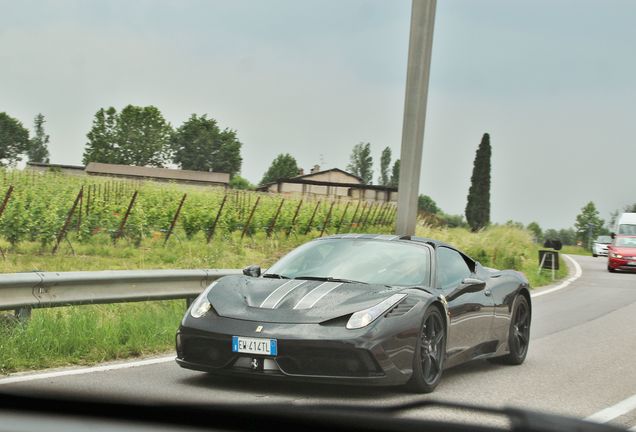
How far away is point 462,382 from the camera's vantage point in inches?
324

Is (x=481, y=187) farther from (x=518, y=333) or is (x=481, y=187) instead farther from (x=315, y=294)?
(x=315, y=294)

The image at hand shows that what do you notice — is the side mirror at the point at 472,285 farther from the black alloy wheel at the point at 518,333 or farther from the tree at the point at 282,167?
the tree at the point at 282,167

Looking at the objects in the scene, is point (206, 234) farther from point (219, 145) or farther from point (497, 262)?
point (219, 145)

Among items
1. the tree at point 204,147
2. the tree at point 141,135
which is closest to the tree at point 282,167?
Answer: the tree at point 204,147

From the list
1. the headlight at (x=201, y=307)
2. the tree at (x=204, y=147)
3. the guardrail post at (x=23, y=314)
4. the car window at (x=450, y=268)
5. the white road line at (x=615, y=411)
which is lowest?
the white road line at (x=615, y=411)

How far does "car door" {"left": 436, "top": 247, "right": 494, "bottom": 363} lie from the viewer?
26.5ft

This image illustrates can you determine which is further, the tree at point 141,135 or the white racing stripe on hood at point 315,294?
the tree at point 141,135

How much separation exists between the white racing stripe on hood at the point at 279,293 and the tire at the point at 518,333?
9.32ft

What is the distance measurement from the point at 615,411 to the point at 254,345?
2.65 metres

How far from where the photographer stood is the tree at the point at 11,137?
113m

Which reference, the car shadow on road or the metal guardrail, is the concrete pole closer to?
the metal guardrail

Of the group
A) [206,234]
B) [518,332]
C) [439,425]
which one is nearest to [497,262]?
[206,234]

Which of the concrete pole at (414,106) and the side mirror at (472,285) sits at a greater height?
the concrete pole at (414,106)

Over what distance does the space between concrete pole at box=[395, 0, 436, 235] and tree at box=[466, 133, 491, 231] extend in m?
74.2
